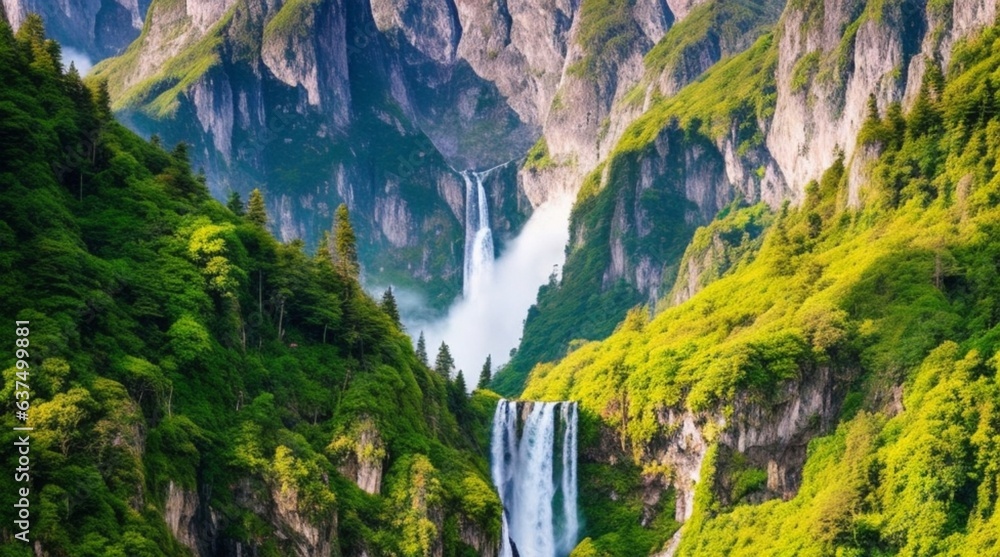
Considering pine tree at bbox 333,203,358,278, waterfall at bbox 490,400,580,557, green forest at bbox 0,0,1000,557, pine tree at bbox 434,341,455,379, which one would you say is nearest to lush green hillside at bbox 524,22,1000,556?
green forest at bbox 0,0,1000,557

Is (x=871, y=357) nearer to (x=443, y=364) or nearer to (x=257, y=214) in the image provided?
(x=443, y=364)

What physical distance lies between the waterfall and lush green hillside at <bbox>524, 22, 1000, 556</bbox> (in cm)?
505

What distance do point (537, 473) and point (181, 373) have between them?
6040 cm

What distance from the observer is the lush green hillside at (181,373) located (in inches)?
3014

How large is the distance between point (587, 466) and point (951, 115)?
186 ft

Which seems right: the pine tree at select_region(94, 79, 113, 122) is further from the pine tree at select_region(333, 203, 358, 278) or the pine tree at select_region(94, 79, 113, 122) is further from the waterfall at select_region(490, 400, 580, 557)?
the waterfall at select_region(490, 400, 580, 557)

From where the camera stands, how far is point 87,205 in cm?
10450

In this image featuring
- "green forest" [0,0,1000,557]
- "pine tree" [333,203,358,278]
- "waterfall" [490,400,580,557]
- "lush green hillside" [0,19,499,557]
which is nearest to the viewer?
"lush green hillside" [0,19,499,557]

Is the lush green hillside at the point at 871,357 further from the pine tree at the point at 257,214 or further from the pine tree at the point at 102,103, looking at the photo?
the pine tree at the point at 102,103

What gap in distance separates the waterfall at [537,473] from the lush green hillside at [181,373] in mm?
18033

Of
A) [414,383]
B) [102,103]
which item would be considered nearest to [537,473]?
[414,383]

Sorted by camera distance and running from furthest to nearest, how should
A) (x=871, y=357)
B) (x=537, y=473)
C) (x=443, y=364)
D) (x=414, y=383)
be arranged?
(x=443, y=364), (x=537, y=473), (x=871, y=357), (x=414, y=383)

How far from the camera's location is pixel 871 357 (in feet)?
415

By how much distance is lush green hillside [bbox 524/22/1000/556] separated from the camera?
10875 cm
